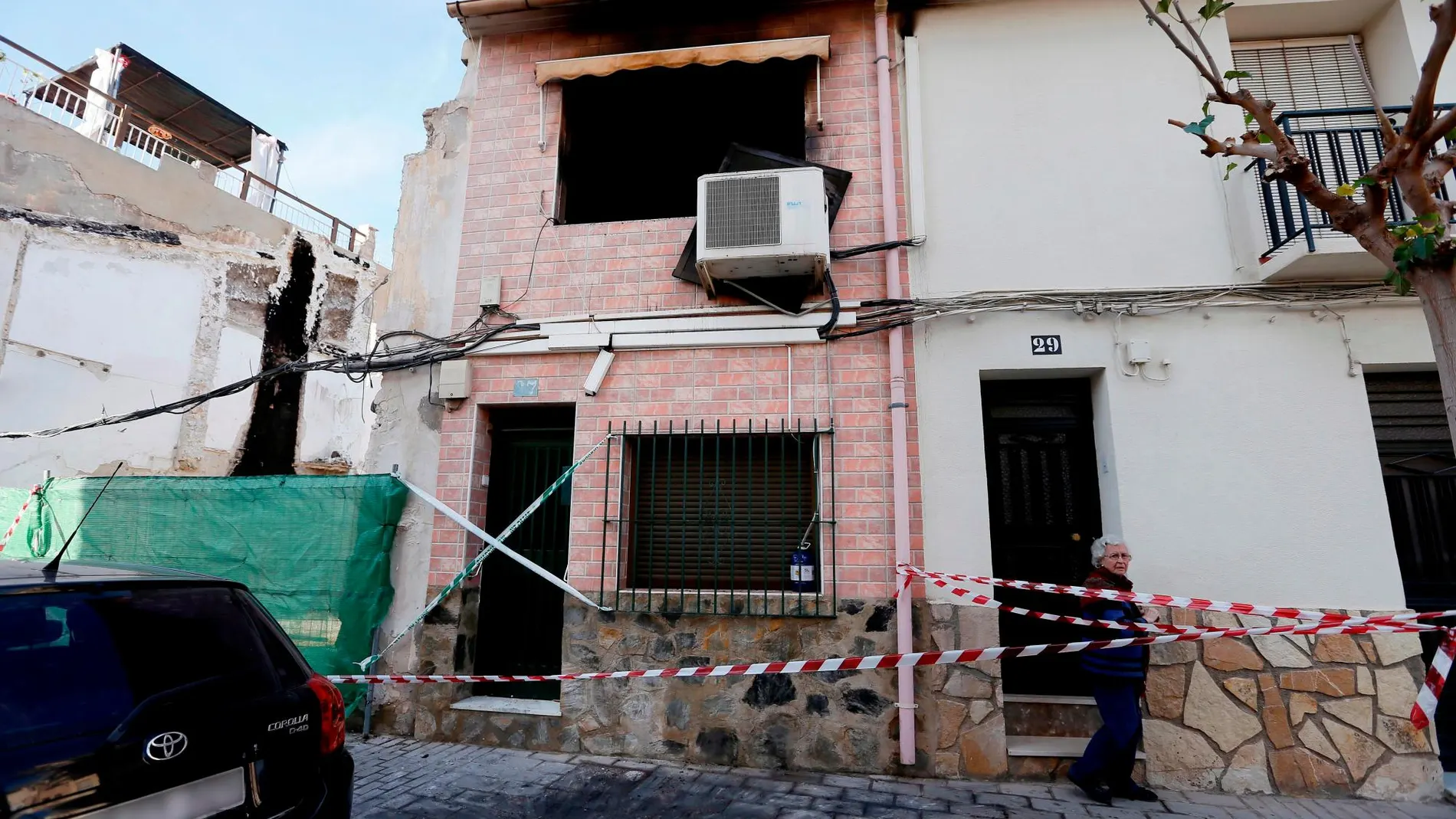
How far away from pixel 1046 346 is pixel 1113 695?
2.44 metres

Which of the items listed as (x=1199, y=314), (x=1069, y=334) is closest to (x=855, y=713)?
(x=1069, y=334)

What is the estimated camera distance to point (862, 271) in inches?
209

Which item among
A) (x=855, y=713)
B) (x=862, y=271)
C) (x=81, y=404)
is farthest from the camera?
(x=81, y=404)

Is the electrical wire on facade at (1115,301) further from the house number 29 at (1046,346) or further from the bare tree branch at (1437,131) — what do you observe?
the bare tree branch at (1437,131)

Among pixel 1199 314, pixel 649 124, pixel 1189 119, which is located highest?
pixel 649 124

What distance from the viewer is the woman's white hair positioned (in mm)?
4215

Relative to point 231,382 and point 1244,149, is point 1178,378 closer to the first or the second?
point 1244,149

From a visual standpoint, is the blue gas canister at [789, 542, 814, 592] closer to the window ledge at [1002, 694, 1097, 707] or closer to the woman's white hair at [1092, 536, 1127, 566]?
the window ledge at [1002, 694, 1097, 707]

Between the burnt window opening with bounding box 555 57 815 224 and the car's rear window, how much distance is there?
4334mm

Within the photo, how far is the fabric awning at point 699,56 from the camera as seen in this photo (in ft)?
18.0

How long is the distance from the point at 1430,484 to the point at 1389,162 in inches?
123

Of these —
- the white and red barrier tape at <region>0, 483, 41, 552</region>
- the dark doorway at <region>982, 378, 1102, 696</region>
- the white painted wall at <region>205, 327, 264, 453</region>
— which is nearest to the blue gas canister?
the dark doorway at <region>982, 378, 1102, 696</region>

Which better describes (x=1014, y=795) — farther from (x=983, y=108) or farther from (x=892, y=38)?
(x=892, y=38)

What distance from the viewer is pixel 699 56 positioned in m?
5.57
